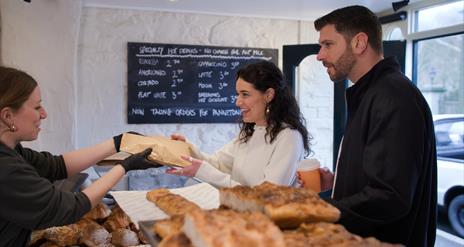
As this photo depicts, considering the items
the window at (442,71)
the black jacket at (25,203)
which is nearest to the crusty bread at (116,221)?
the black jacket at (25,203)

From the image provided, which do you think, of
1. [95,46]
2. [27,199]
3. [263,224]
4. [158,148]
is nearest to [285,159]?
[158,148]

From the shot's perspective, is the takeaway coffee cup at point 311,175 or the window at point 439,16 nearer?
the takeaway coffee cup at point 311,175

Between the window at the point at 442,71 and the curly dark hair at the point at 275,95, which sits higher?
the window at the point at 442,71

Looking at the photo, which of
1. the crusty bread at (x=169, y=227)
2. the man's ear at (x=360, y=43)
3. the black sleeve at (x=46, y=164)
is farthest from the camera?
the black sleeve at (x=46, y=164)

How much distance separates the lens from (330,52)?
145 centimetres

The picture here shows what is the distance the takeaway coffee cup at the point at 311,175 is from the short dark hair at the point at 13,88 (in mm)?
1053

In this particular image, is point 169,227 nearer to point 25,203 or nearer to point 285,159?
point 25,203

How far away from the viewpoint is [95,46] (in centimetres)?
353

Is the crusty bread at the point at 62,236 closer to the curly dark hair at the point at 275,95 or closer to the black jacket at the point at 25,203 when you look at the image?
the black jacket at the point at 25,203

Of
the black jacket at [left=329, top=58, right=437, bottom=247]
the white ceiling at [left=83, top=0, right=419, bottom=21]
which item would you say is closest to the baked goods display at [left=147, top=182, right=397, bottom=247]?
the black jacket at [left=329, top=58, right=437, bottom=247]

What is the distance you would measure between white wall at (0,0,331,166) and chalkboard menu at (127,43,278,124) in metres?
0.07

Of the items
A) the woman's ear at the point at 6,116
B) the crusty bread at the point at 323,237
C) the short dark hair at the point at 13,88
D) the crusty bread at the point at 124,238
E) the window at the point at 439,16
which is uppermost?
the window at the point at 439,16

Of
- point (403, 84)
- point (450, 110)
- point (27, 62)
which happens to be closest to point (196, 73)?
point (27, 62)

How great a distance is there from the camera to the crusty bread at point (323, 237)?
2.29ft
